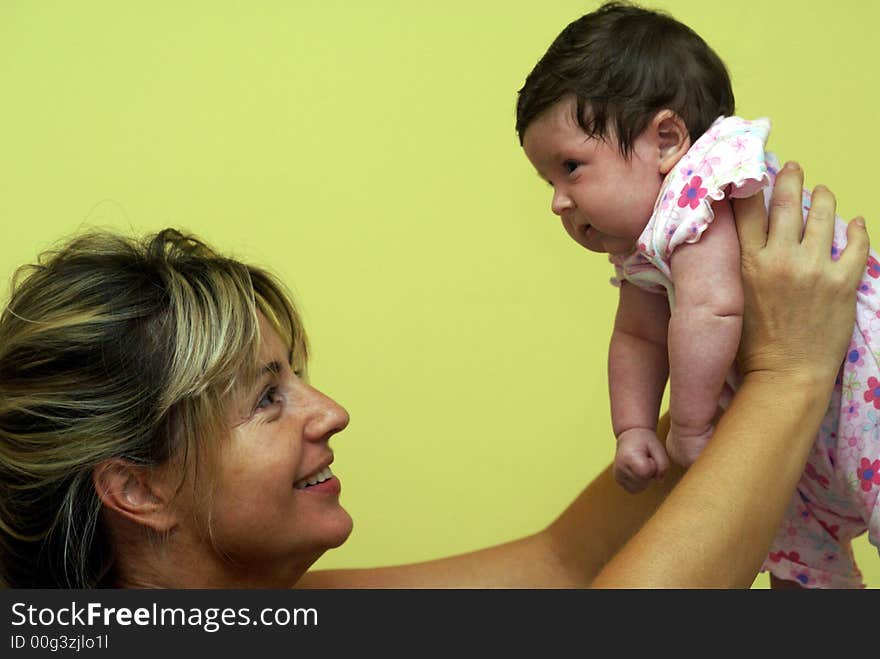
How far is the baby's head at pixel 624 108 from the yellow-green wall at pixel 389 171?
3.43ft

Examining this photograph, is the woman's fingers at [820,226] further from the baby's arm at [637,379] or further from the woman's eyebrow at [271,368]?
the woman's eyebrow at [271,368]

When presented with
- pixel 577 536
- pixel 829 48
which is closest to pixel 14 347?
pixel 577 536

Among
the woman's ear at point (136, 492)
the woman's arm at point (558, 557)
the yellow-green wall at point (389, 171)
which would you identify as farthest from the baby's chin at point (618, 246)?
the yellow-green wall at point (389, 171)

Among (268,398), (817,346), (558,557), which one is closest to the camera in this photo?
(817,346)

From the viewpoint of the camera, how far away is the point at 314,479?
1468mm

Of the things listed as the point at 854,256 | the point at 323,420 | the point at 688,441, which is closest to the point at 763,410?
the point at 688,441

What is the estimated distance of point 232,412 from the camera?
55.2 inches

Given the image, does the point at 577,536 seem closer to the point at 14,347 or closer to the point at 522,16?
the point at 14,347

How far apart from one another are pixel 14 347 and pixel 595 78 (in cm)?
74

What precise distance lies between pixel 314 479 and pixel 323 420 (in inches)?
3.2

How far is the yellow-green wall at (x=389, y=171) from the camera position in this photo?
2395mm

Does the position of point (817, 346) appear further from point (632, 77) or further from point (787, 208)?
point (632, 77)

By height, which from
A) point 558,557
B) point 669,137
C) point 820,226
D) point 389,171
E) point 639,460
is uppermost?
point 389,171

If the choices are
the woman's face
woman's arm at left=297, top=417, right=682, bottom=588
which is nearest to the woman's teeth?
the woman's face
